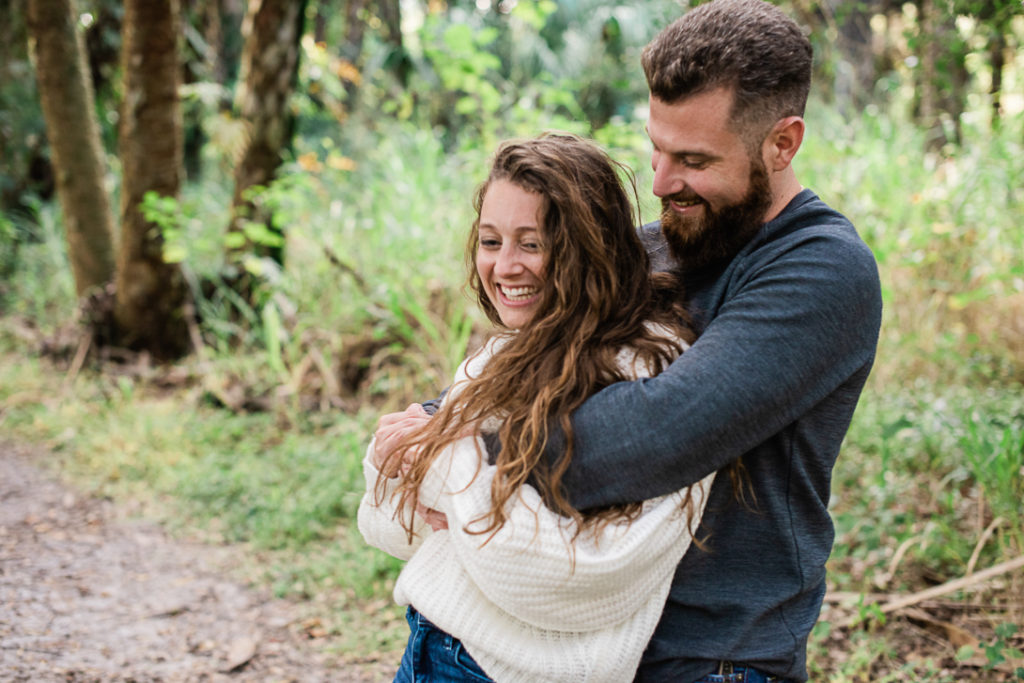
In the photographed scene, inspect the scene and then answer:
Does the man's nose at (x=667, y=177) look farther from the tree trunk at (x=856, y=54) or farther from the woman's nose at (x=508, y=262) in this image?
the tree trunk at (x=856, y=54)

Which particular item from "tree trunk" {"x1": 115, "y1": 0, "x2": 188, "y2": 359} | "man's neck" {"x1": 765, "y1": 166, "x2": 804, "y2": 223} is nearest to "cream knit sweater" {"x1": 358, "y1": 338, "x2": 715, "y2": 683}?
"man's neck" {"x1": 765, "y1": 166, "x2": 804, "y2": 223}

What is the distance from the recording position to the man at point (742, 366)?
1.30m

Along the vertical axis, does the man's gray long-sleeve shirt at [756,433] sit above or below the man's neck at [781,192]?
below

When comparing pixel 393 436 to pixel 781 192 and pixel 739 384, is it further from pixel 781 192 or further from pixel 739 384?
pixel 781 192

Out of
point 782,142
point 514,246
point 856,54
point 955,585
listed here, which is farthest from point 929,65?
point 856,54

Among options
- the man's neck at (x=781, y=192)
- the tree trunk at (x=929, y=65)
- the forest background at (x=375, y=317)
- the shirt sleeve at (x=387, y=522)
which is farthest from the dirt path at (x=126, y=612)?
the tree trunk at (x=929, y=65)

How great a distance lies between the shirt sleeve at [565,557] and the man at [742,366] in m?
0.06

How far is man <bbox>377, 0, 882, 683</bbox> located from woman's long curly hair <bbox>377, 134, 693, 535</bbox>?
0.05 meters

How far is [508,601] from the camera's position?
1385 millimetres

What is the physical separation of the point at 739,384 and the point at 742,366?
3 cm

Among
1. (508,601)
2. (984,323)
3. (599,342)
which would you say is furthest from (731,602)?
(984,323)

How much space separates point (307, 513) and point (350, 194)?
3236 mm

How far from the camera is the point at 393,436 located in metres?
1.64

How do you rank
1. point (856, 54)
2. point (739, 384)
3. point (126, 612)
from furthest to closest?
1. point (856, 54)
2. point (126, 612)
3. point (739, 384)
